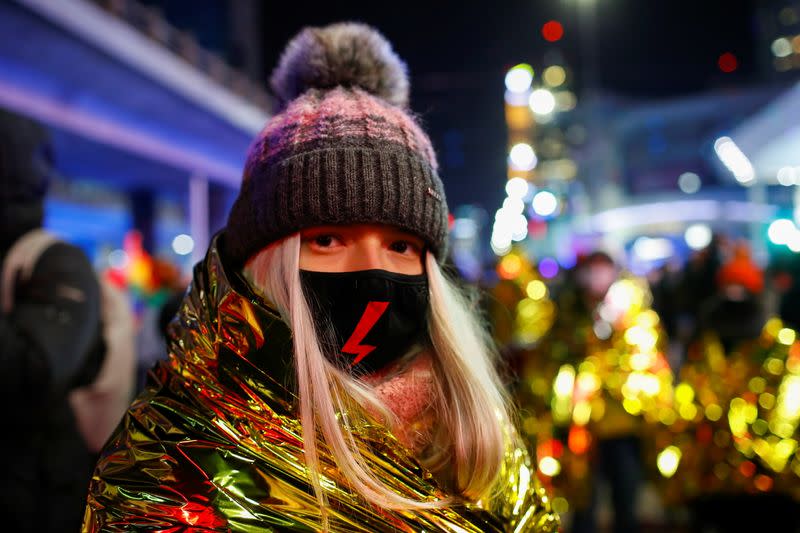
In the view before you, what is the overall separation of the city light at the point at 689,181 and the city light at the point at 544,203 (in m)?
22.9

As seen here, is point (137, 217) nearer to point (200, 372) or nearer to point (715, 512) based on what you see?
point (715, 512)

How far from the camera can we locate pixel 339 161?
1336 millimetres

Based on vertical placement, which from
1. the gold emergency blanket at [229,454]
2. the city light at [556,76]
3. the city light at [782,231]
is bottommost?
the gold emergency blanket at [229,454]

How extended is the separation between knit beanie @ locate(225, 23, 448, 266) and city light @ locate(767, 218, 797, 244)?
4764 mm

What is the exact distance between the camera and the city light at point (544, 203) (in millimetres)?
10227

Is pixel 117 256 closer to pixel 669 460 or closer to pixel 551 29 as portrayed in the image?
pixel 551 29

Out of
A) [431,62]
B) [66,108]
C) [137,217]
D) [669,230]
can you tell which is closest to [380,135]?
[431,62]

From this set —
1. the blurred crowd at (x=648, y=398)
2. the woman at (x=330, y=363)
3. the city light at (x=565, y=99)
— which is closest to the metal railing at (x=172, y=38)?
the blurred crowd at (x=648, y=398)

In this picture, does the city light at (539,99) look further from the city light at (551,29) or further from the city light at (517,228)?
the city light at (517,228)

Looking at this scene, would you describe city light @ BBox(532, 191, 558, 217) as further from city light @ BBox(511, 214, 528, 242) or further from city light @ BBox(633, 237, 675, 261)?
city light @ BBox(633, 237, 675, 261)

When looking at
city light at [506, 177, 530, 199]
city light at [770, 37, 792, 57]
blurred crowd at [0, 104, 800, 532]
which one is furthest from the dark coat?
city light at [770, 37, 792, 57]

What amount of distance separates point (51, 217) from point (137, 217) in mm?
1925

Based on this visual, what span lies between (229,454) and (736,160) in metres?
8.20

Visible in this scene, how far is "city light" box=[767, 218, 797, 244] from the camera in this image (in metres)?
5.19
